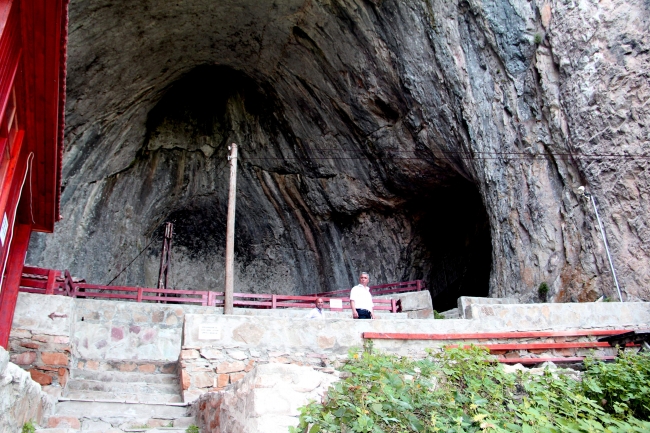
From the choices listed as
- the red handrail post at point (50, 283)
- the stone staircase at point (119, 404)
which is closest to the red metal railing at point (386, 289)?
the red handrail post at point (50, 283)

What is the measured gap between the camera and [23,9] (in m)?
3.57

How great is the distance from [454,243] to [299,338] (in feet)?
35.4

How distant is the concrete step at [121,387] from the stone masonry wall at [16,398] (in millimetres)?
1553

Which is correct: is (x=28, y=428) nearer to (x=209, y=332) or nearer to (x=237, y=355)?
(x=209, y=332)

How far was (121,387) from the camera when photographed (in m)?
6.68

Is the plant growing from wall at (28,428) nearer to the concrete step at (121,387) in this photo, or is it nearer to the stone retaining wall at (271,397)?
the stone retaining wall at (271,397)

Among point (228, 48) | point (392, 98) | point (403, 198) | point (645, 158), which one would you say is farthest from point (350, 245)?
point (645, 158)

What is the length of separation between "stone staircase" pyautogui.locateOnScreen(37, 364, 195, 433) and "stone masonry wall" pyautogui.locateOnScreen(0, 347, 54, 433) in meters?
0.23

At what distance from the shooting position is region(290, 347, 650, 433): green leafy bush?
3188mm

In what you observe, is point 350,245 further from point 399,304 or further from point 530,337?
point 530,337

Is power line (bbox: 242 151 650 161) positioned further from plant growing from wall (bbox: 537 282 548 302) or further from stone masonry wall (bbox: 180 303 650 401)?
stone masonry wall (bbox: 180 303 650 401)

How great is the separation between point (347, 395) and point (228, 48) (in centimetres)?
1330

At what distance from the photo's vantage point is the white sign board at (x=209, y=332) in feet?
20.3

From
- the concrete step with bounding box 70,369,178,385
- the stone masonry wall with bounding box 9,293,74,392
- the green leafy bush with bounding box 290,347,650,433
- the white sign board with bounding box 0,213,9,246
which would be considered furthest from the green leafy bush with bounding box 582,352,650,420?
the stone masonry wall with bounding box 9,293,74,392
